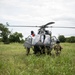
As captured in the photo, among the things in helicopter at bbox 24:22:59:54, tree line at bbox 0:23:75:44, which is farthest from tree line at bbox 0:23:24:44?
helicopter at bbox 24:22:59:54

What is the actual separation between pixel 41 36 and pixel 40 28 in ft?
2.01

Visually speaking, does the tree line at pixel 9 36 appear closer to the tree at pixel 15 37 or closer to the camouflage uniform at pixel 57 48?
the tree at pixel 15 37

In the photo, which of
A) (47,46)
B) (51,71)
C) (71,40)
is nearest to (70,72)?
(51,71)

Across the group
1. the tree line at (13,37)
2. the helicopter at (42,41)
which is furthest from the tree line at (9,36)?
the helicopter at (42,41)

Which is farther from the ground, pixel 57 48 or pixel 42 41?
pixel 42 41

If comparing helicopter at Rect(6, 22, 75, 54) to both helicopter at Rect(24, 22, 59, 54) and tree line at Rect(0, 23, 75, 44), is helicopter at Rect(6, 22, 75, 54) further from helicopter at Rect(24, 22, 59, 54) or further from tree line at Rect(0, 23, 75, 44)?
tree line at Rect(0, 23, 75, 44)

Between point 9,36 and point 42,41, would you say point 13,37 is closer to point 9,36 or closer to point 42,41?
point 9,36

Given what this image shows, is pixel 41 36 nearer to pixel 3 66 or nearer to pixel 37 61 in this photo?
pixel 37 61

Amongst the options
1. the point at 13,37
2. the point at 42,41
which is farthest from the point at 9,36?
the point at 42,41

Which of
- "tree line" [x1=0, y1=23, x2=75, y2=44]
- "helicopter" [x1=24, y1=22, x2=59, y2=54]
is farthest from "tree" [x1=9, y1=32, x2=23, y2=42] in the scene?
"helicopter" [x1=24, y1=22, x2=59, y2=54]

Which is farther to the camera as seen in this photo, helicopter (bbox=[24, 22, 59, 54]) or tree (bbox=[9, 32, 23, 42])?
tree (bbox=[9, 32, 23, 42])

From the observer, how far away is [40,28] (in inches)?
528

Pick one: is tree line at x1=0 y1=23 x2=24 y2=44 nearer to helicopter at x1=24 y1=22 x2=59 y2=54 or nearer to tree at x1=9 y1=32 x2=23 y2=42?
tree at x1=9 y1=32 x2=23 y2=42

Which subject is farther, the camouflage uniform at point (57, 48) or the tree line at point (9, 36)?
the tree line at point (9, 36)
